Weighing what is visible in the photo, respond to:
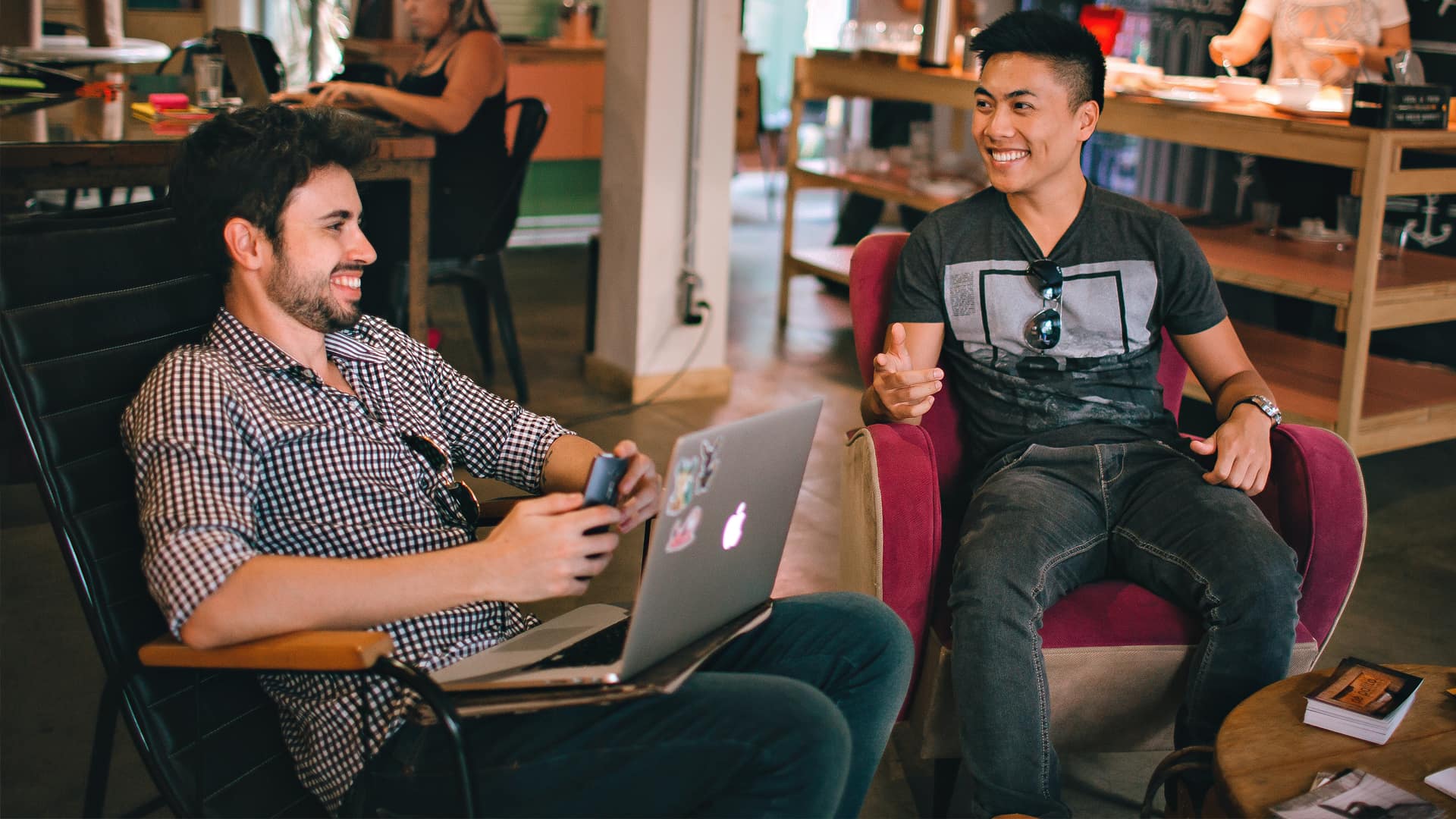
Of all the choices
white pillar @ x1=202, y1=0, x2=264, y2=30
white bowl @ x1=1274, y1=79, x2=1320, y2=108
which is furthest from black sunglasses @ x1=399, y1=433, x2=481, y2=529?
white pillar @ x1=202, y1=0, x2=264, y2=30

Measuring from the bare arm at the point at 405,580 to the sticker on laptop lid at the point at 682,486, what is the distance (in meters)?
Answer: 0.16

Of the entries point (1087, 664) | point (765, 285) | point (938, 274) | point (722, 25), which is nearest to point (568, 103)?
point (765, 285)

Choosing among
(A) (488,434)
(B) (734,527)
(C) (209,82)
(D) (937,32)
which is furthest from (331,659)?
(D) (937,32)

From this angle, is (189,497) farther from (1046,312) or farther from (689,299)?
(689,299)

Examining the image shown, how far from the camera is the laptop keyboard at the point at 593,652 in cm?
151

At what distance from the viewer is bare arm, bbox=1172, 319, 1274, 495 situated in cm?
203

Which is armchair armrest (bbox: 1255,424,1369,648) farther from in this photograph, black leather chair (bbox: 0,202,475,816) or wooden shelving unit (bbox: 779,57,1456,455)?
black leather chair (bbox: 0,202,475,816)

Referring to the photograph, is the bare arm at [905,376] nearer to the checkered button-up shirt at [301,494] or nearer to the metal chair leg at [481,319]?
the checkered button-up shirt at [301,494]

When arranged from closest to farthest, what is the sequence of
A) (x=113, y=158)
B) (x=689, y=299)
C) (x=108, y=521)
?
(x=108, y=521)
(x=113, y=158)
(x=689, y=299)

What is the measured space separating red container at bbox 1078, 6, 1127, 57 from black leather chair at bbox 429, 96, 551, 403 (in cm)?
177

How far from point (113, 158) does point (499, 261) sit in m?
1.15

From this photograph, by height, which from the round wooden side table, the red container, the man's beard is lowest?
the round wooden side table

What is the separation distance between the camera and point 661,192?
4.14 metres

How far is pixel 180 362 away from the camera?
1.46 meters
